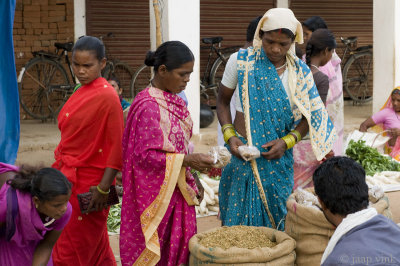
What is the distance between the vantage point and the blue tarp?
3.89m

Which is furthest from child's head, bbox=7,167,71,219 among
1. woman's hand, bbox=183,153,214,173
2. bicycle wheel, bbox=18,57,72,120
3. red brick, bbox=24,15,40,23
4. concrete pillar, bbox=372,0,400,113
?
red brick, bbox=24,15,40,23

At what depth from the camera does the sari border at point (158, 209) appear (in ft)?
13.0

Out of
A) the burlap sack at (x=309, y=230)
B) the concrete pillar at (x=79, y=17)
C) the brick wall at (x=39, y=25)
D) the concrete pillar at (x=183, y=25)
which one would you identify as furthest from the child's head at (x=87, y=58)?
the brick wall at (x=39, y=25)

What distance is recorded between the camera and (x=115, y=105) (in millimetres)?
4375

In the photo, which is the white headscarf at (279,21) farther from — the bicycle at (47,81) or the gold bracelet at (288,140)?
the bicycle at (47,81)

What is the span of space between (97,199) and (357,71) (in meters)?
10.3

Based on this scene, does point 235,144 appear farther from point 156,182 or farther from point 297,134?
point 156,182

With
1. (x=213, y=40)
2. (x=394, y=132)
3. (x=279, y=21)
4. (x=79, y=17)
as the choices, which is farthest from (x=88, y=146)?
(x=213, y=40)

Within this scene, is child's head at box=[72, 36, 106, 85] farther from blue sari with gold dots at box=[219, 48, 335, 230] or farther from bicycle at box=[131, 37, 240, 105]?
bicycle at box=[131, 37, 240, 105]

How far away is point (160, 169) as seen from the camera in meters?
4.00

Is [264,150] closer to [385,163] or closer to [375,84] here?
[385,163]

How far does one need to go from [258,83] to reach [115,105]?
36.2 inches

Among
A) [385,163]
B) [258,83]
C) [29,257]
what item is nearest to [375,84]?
[385,163]

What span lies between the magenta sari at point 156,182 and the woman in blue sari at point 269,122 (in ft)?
1.58
